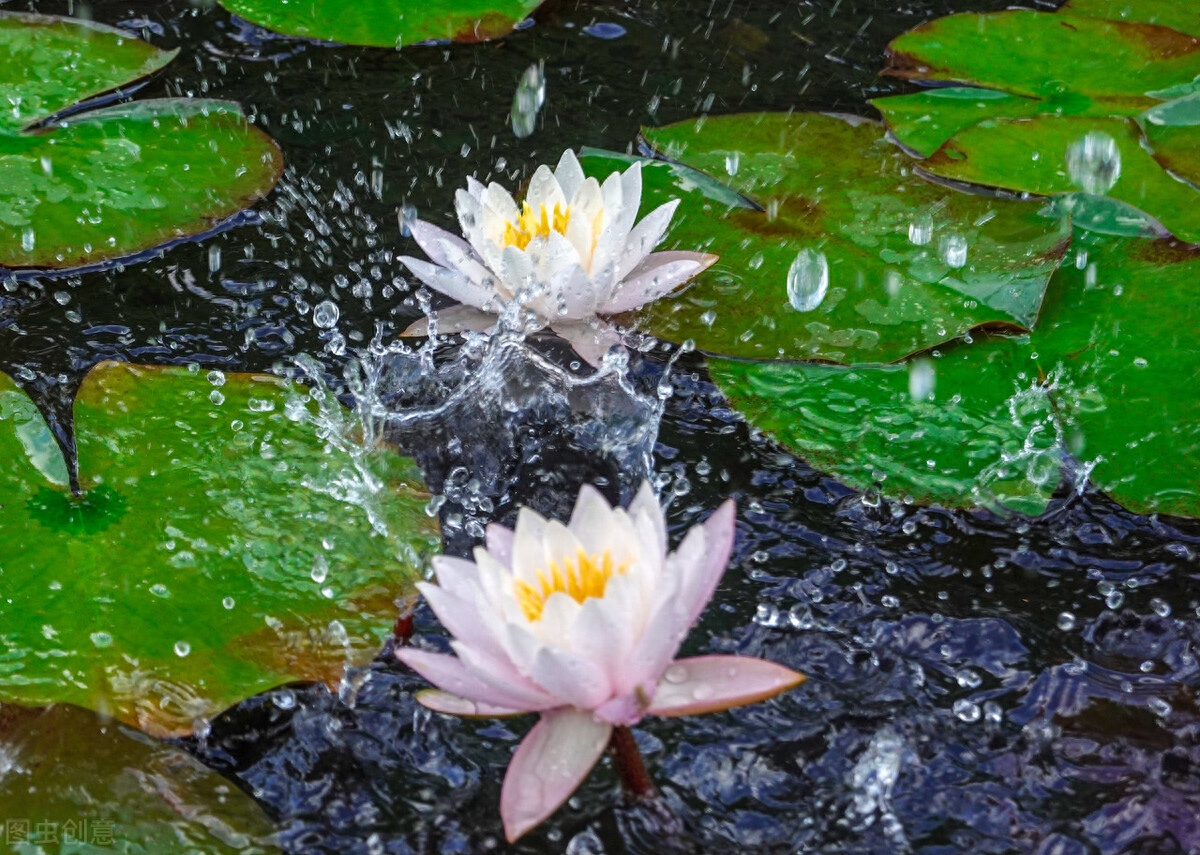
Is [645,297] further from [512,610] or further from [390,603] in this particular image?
[512,610]

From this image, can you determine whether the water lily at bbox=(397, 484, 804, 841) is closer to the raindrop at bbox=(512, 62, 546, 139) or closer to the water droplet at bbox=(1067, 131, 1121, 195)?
the water droplet at bbox=(1067, 131, 1121, 195)

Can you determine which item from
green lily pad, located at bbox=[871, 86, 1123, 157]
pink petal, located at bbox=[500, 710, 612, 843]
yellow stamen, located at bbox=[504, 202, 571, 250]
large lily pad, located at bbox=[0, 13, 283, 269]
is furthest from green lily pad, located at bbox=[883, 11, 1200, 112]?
pink petal, located at bbox=[500, 710, 612, 843]

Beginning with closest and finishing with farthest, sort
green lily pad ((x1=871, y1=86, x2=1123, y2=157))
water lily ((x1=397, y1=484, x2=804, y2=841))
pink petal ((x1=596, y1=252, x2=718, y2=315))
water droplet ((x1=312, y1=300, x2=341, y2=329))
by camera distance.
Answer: water lily ((x1=397, y1=484, x2=804, y2=841)), pink petal ((x1=596, y1=252, x2=718, y2=315)), water droplet ((x1=312, y1=300, x2=341, y2=329)), green lily pad ((x1=871, y1=86, x2=1123, y2=157))

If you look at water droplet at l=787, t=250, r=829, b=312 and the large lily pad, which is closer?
water droplet at l=787, t=250, r=829, b=312

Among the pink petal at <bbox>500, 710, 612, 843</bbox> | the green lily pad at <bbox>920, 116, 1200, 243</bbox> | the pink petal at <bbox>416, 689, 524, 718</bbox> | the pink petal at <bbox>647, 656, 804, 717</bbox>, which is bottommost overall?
the pink petal at <bbox>416, 689, 524, 718</bbox>

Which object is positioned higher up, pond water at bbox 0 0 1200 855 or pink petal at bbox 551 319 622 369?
pink petal at bbox 551 319 622 369

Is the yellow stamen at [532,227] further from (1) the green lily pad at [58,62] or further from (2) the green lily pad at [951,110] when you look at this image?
(1) the green lily pad at [58,62]

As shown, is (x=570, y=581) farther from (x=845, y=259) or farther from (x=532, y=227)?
(x=845, y=259)
